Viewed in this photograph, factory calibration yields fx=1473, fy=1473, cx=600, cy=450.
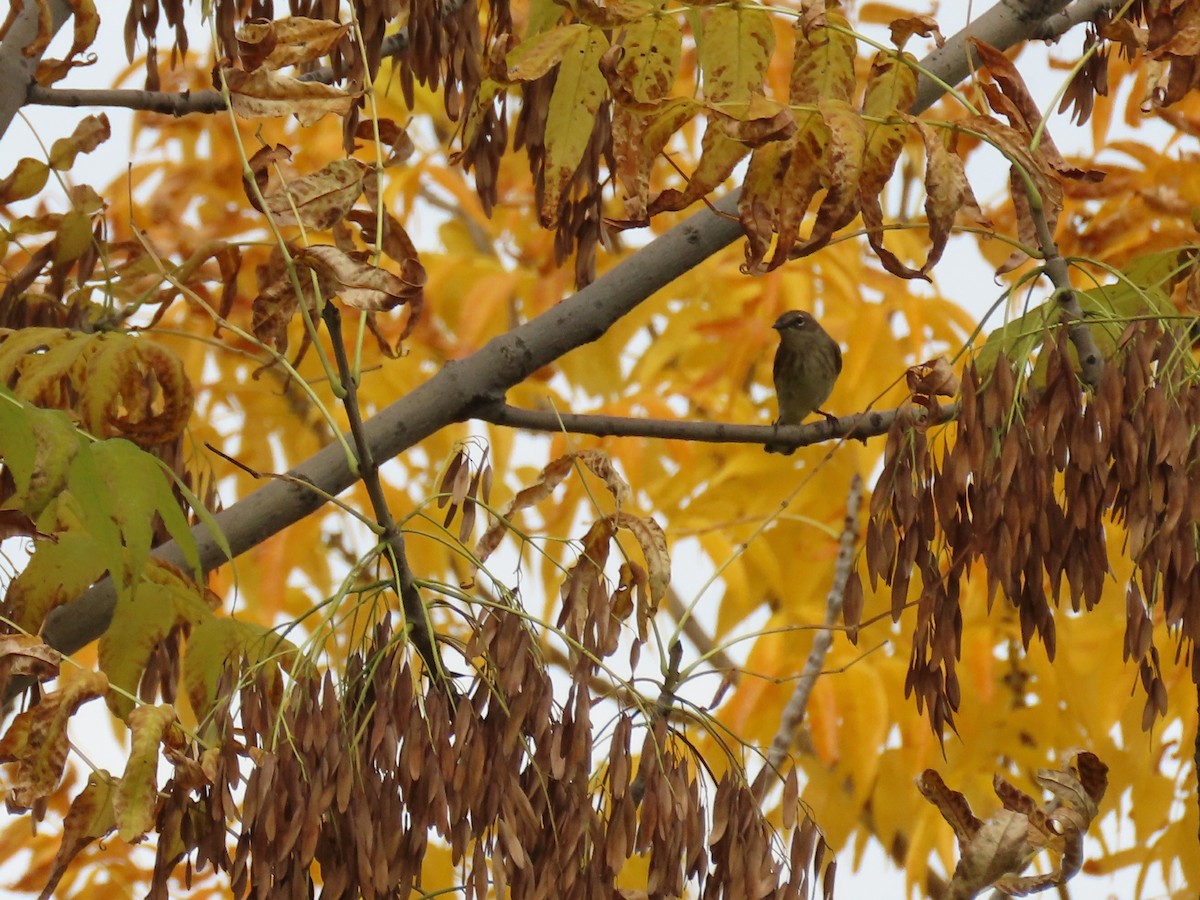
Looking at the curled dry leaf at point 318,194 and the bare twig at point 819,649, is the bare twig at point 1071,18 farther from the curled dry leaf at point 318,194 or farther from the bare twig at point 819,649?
the curled dry leaf at point 318,194

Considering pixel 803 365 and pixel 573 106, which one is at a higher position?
pixel 803 365

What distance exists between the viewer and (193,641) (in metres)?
2.00

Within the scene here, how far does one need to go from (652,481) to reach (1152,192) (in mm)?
1557

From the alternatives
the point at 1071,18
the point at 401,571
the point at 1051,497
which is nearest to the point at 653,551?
the point at 401,571

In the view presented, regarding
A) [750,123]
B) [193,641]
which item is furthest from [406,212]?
[750,123]

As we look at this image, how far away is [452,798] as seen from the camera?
1.59 metres

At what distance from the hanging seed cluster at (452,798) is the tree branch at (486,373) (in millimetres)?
857

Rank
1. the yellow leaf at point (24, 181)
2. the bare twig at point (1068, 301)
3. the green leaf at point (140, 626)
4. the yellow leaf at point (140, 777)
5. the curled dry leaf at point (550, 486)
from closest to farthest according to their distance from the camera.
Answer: the yellow leaf at point (140, 777)
the bare twig at point (1068, 301)
the curled dry leaf at point (550, 486)
the green leaf at point (140, 626)
the yellow leaf at point (24, 181)

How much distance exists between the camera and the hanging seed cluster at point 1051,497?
1695mm

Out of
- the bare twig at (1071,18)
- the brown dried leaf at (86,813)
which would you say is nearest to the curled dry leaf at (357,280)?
the brown dried leaf at (86,813)

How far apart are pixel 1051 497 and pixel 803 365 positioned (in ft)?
11.9

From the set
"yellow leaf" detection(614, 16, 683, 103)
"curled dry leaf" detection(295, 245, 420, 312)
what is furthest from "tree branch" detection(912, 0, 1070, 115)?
"curled dry leaf" detection(295, 245, 420, 312)

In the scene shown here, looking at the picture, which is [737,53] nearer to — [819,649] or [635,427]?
[635,427]

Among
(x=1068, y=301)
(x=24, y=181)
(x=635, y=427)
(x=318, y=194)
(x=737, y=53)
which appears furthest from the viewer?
(x=635, y=427)
